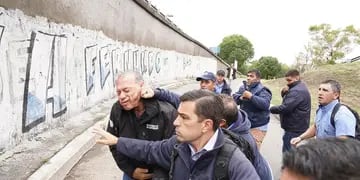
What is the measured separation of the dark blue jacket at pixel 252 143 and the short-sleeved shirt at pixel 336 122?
4.37 ft

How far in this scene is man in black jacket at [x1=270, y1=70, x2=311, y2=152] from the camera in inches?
250

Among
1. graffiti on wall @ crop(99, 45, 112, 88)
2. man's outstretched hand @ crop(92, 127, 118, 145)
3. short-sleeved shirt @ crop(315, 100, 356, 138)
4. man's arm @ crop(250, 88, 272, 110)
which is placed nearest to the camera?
man's outstretched hand @ crop(92, 127, 118, 145)

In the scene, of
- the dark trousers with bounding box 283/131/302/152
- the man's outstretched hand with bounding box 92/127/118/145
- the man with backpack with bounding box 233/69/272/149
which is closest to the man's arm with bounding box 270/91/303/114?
the man with backpack with bounding box 233/69/272/149

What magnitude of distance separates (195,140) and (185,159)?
0.43 feet

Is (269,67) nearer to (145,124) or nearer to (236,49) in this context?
(236,49)

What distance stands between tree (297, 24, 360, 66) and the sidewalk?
5226cm

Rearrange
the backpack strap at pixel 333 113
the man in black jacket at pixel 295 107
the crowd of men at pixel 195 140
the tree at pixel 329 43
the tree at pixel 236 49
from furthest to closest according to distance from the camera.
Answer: the tree at pixel 236 49
the tree at pixel 329 43
the man in black jacket at pixel 295 107
the backpack strap at pixel 333 113
the crowd of men at pixel 195 140

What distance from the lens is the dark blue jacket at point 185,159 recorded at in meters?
2.32

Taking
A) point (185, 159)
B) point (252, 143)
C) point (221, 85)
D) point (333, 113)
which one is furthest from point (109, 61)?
point (185, 159)

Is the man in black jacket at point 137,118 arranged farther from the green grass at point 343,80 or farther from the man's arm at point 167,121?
the green grass at point 343,80

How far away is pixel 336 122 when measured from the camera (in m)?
4.53

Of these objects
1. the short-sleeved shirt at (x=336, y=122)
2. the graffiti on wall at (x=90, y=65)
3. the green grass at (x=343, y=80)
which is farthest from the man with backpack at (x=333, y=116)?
the green grass at (x=343, y=80)

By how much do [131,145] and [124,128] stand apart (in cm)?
49

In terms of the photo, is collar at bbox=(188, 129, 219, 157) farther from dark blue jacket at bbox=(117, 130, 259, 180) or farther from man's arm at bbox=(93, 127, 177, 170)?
man's arm at bbox=(93, 127, 177, 170)
